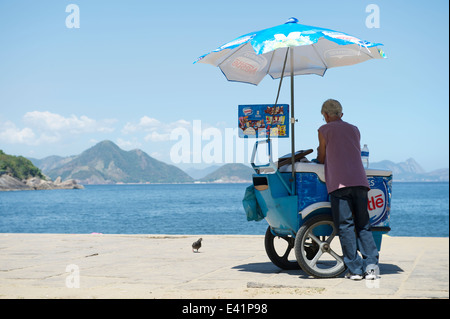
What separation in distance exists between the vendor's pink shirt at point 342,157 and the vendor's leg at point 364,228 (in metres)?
0.12

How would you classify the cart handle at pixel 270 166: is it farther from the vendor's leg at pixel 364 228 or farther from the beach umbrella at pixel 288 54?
the vendor's leg at pixel 364 228

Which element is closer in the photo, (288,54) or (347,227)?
(347,227)

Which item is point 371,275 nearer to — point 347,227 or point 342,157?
point 347,227

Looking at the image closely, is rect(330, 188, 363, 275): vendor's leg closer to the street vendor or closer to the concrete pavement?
the street vendor

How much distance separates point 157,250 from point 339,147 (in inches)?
162

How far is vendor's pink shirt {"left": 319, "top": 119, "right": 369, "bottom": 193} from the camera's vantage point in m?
5.75

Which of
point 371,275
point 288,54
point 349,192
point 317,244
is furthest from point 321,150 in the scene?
point 288,54

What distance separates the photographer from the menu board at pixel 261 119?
6551 millimetres

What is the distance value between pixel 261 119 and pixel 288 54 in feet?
4.14

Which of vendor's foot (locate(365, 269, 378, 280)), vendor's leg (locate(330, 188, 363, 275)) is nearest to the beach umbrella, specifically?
vendor's leg (locate(330, 188, 363, 275))

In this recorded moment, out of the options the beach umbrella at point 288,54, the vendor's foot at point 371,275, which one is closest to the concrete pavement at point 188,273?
the vendor's foot at point 371,275

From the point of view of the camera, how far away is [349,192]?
227 inches
